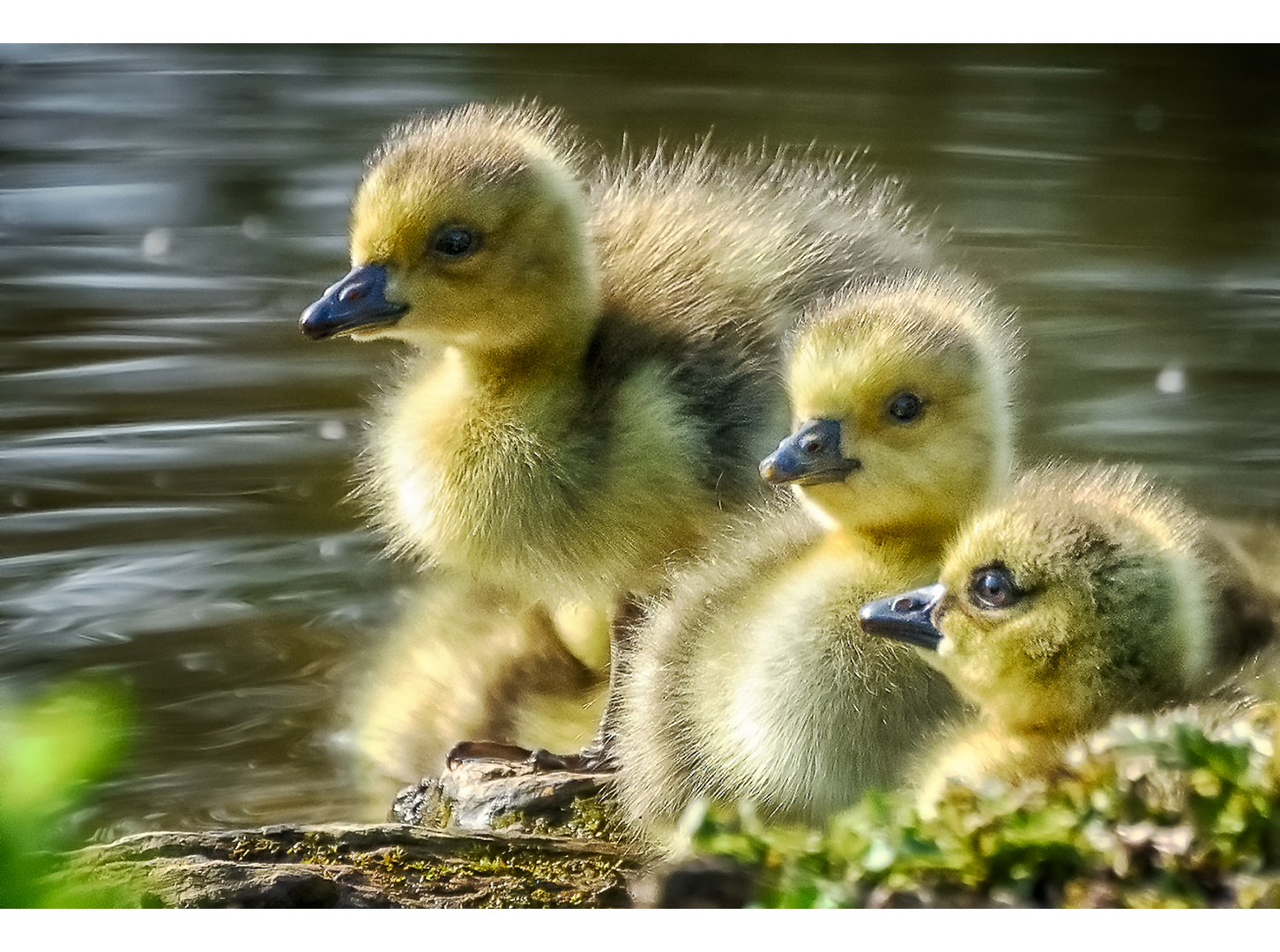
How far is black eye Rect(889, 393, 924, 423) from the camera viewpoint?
1677 millimetres

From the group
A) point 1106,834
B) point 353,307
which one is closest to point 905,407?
point 1106,834

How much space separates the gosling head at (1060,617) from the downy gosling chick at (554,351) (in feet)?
1.36

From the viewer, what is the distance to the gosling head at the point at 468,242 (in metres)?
1.84

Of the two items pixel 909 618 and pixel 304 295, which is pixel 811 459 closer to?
pixel 909 618

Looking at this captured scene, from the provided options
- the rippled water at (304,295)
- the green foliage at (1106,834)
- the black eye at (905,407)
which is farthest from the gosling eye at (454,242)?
the green foliage at (1106,834)

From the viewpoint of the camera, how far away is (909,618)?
1.57m

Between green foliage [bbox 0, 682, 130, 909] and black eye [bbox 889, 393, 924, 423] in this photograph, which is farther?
black eye [bbox 889, 393, 924, 423]

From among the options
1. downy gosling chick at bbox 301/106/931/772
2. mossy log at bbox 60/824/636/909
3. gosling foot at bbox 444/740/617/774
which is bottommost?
mossy log at bbox 60/824/636/909

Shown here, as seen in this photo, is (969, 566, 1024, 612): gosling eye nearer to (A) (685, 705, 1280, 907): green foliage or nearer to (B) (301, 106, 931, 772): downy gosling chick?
(A) (685, 705, 1280, 907): green foliage

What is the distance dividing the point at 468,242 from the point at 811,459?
461 millimetres

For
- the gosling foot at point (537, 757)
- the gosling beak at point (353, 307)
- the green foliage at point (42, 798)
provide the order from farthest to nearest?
the gosling foot at point (537, 757) → the gosling beak at point (353, 307) → the green foliage at point (42, 798)

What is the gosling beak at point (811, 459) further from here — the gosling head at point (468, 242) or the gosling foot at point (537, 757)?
the gosling foot at point (537, 757)

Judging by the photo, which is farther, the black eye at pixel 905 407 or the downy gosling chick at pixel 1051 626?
the black eye at pixel 905 407

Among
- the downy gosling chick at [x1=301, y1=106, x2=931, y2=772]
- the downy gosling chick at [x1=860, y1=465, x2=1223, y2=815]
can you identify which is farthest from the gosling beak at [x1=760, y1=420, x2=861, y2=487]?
the downy gosling chick at [x1=301, y1=106, x2=931, y2=772]
